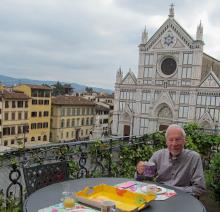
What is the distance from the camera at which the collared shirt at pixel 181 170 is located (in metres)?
3.03

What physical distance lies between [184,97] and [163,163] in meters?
28.1

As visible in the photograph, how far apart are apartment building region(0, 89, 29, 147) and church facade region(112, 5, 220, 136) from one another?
10147mm

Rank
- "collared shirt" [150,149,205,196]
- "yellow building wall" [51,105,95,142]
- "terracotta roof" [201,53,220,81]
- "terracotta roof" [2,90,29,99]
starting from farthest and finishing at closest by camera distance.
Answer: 1. "yellow building wall" [51,105,95,142]
2. "terracotta roof" [2,90,29,99]
3. "terracotta roof" [201,53,220,81]
4. "collared shirt" [150,149,205,196]

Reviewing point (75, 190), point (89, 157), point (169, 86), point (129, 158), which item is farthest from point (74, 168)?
point (169, 86)

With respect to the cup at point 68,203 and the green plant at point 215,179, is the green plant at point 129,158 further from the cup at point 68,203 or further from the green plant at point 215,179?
the cup at point 68,203

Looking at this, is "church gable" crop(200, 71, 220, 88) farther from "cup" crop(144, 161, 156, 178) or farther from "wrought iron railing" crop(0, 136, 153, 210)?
"cup" crop(144, 161, 156, 178)

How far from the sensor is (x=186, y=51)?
99.3 ft

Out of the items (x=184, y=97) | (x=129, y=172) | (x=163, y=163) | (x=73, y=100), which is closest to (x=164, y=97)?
(x=184, y=97)

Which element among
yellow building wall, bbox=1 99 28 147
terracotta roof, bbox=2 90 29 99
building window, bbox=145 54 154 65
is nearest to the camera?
terracotta roof, bbox=2 90 29 99

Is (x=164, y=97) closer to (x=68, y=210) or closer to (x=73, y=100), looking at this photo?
(x=73, y=100)

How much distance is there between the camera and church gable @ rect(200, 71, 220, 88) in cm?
2812

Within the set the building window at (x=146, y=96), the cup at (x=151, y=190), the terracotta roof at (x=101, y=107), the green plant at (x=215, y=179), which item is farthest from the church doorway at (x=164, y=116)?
the cup at (x=151, y=190)

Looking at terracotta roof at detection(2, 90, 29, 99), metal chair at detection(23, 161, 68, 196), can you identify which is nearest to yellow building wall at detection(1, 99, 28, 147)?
terracotta roof at detection(2, 90, 29, 99)

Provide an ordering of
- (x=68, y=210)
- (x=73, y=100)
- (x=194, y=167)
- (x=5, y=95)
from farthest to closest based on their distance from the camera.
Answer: (x=73, y=100) → (x=5, y=95) → (x=194, y=167) → (x=68, y=210)
